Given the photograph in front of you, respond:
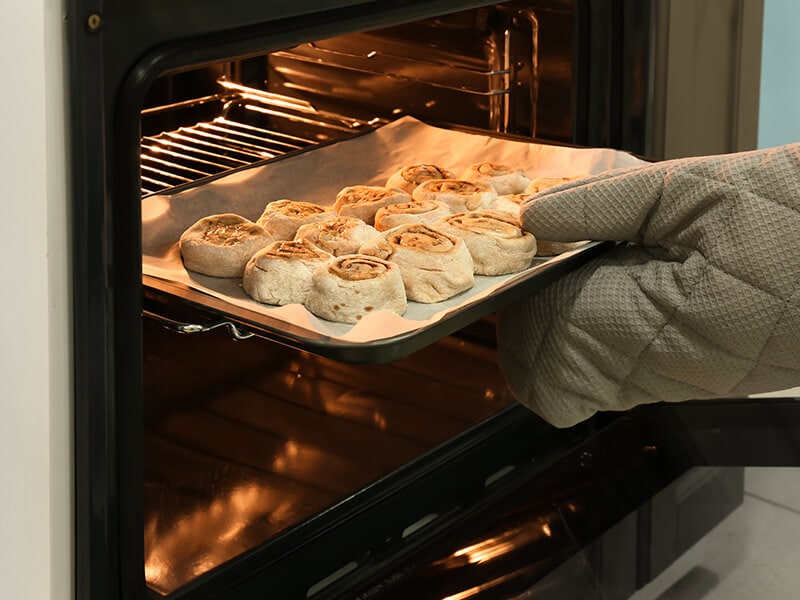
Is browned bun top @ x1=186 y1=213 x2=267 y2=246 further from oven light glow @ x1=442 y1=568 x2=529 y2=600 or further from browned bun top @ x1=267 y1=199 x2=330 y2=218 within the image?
oven light glow @ x1=442 y1=568 x2=529 y2=600

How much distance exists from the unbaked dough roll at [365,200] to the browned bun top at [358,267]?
20 cm

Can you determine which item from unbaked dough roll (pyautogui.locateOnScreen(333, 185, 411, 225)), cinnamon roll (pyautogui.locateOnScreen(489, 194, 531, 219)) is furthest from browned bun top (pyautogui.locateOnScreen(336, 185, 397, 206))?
cinnamon roll (pyautogui.locateOnScreen(489, 194, 531, 219))

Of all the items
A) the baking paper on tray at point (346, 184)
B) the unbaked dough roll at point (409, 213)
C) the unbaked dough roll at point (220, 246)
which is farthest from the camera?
the unbaked dough roll at point (409, 213)

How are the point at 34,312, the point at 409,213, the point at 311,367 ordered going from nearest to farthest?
the point at 34,312 → the point at 409,213 → the point at 311,367

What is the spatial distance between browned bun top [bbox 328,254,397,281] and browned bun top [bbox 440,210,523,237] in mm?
127

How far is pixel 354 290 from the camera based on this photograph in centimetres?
91

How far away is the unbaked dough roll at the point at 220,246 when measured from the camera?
1007 mm

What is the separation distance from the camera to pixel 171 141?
1379 mm

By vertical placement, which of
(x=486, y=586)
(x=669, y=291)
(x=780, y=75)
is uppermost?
(x=780, y=75)

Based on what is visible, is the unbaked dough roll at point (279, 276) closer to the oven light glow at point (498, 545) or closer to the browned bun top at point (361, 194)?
the browned bun top at point (361, 194)

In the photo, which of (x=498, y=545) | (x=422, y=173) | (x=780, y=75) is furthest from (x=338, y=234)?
(x=780, y=75)

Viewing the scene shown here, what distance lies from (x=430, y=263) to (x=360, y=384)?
355 millimetres

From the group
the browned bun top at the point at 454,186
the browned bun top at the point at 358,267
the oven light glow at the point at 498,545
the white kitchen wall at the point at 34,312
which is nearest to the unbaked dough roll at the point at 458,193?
the browned bun top at the point at 454,186

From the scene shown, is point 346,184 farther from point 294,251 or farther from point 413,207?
point 294,251
